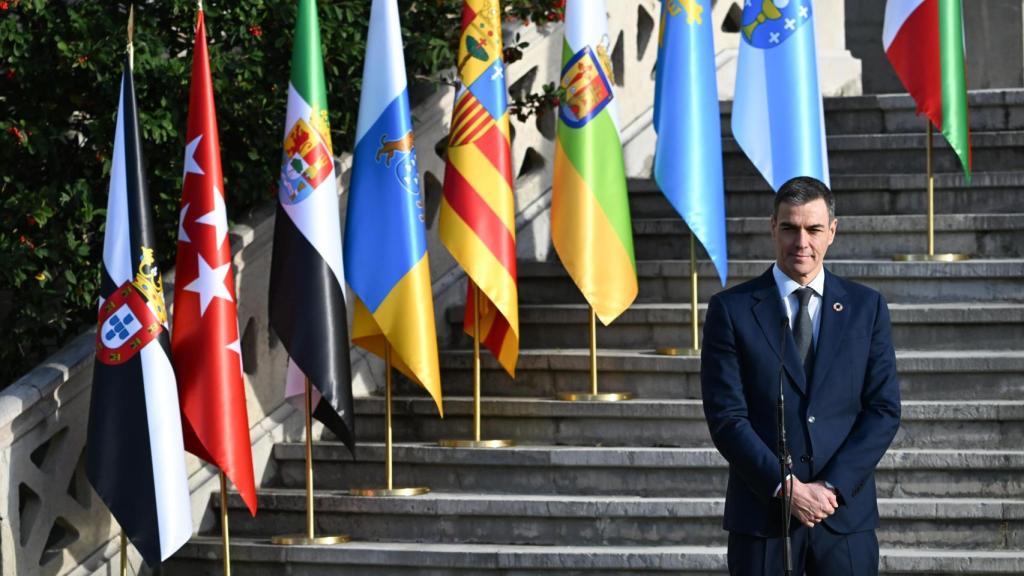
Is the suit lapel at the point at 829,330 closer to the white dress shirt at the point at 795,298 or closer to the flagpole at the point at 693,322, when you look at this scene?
the white dress shirt at the point at 795,298

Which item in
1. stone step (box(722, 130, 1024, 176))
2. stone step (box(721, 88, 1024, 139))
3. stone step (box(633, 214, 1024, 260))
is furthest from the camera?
stone step (box(721, 88, 1024, 139))

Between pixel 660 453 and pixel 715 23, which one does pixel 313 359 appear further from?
pixel 715 23

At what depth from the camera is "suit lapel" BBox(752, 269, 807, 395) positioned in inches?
207

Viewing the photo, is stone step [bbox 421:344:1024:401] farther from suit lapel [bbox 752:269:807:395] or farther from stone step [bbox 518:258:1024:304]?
suit lapel [bbox 752:269:807:395]

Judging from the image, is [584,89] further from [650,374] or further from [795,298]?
[795,298]

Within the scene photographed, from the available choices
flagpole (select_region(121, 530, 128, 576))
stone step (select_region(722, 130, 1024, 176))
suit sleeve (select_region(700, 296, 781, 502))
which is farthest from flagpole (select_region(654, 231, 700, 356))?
suit sleeve (select_region(700, 296, 781, 502))

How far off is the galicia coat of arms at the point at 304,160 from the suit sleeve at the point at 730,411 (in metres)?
3.27

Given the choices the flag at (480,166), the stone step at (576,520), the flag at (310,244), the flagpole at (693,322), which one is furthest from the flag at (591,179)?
the flag at (310,244)

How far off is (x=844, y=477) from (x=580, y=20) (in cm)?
456

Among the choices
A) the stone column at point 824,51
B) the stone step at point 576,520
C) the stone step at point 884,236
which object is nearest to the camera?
the stone step at point 576,520

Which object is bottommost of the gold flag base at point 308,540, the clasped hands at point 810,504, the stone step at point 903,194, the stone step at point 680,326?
the gold flag base at point 308,540

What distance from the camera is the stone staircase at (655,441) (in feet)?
26.2

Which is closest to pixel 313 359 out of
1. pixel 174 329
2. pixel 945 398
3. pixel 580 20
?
pixel 174 329

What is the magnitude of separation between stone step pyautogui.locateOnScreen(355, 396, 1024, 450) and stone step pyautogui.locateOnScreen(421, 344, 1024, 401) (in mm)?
191
